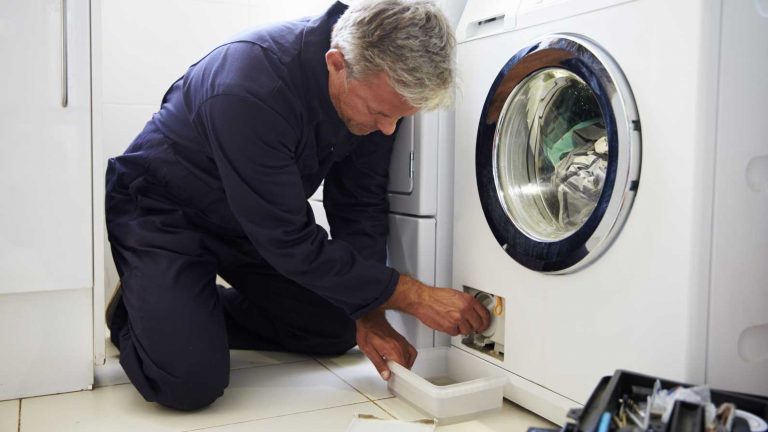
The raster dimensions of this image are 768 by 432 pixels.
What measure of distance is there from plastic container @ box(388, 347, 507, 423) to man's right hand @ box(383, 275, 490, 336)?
111 millimetres

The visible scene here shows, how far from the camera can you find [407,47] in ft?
4.19

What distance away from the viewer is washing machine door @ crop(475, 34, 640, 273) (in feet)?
3.91

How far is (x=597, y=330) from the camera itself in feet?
4.16

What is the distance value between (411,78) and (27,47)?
2.66 feet

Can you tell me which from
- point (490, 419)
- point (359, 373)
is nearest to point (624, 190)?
point (490, 419)

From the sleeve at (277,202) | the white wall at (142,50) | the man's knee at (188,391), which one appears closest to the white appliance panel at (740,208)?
the sleeve at (277,202)

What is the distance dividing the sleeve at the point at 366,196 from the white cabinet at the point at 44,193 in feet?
1.86

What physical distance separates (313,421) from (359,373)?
339mm

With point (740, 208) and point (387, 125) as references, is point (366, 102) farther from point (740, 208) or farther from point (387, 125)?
point (740, 208)

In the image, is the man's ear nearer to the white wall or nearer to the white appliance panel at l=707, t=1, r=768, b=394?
the white appliance panel at l=707, t=1, r=768, b=394

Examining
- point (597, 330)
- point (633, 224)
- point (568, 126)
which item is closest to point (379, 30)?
point (568, 126)

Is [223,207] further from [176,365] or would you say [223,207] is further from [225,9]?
[225,9]

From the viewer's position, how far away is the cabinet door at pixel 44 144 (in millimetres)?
1475

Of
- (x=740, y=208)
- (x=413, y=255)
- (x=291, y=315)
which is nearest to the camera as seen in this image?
(x=740, y=208)
